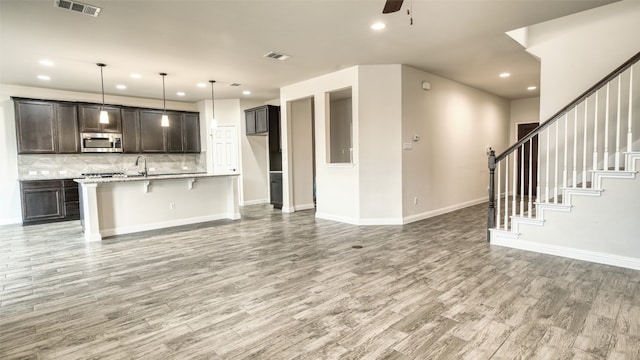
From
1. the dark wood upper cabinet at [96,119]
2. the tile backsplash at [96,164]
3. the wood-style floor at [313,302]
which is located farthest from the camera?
the dark wood upper cabinet at [96,119]

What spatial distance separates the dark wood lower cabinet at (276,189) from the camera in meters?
7.68

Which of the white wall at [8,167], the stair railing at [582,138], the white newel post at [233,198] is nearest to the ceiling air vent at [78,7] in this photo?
the white newel post at [233,198]

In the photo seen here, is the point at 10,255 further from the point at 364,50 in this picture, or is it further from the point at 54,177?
the point at 364,50

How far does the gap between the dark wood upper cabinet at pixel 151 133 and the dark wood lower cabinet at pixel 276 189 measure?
291cm

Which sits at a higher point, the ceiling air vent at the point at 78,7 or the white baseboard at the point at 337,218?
the ceiling air vent at the point at 78,7

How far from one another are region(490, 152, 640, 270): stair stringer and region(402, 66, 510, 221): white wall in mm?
2168

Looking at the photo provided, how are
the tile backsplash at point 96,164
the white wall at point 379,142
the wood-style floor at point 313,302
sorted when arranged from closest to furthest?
the wood-style floor at point 313,302 → the white wall at point 379,142 → the tile backsplash at point 96,164

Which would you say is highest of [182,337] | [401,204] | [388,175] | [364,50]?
[364,50]

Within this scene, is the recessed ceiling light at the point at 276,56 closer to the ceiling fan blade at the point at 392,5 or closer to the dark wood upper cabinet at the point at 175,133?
the ceiling fan blade at the point at 392,5

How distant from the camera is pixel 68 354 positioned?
202 centimetres

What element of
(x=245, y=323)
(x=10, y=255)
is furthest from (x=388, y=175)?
(x=10, y=255)

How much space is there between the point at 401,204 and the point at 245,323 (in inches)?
155

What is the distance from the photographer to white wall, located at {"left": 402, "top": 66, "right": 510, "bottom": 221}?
5.80 meters

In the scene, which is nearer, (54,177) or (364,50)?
(364,50)
